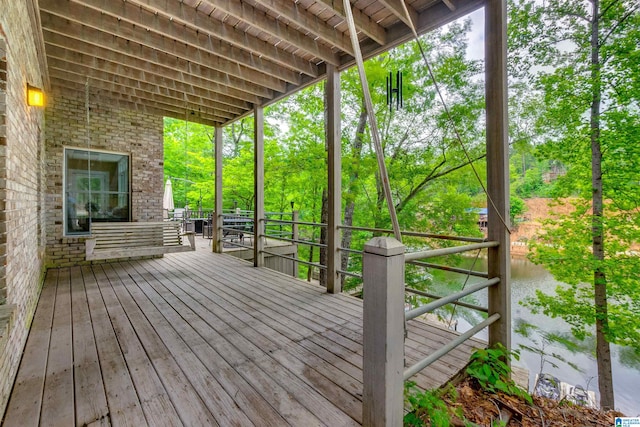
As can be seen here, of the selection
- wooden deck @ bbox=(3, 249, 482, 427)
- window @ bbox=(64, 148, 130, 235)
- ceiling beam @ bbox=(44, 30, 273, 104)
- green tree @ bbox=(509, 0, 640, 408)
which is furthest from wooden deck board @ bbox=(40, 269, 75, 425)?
green tree @ bbox=(509, 0, 640, 408)

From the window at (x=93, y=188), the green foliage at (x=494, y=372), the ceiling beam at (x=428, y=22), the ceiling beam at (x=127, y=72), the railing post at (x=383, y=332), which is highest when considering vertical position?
the ceiling beam at (x=127, y=72)

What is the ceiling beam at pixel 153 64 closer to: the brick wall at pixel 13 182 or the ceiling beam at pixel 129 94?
the ceiling beam at pixel 129 94

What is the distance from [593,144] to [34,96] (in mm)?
8001

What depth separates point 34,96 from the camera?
2.56 m

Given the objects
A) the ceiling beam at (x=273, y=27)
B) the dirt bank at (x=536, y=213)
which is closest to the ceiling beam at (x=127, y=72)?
the ceiling beam at (x=273, y=27)

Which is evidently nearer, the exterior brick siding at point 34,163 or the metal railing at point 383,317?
the metal railing at point 383,317

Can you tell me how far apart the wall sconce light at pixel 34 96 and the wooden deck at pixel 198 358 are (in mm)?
2010

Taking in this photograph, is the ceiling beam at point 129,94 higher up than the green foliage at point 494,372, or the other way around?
the ceiling beam at point 129,94

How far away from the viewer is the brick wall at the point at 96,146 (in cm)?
460

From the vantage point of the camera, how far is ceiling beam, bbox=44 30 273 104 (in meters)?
3.26

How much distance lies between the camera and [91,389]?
164cm

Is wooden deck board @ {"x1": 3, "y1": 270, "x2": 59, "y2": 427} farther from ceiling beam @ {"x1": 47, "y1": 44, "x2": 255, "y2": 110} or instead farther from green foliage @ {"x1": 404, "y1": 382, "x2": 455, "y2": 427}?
ceiling beam @ {"x1": 47, "y1": 44, "x2": 255, "y2": 110}

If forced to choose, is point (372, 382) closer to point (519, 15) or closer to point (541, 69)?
point (541, 69)

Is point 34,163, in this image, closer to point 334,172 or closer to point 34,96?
point 34,96
